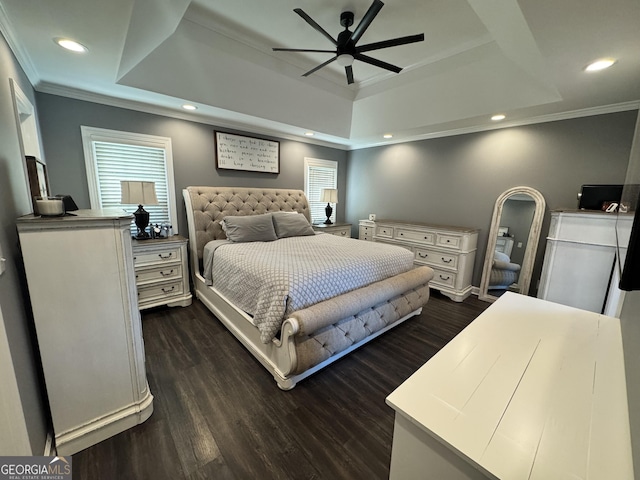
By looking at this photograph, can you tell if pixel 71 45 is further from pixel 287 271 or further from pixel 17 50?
pixel 287 271

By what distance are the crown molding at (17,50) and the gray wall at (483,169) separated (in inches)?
171

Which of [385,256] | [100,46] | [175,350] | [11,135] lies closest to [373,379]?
[385,256]

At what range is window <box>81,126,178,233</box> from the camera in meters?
2.70

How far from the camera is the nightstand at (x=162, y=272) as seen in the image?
2.77 m

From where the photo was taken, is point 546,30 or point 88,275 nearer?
point 88,275

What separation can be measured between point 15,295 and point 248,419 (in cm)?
139

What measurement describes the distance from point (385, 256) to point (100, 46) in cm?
284

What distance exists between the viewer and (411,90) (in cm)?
320

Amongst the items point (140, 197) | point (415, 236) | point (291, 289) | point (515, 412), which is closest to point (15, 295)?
point (291, 289)

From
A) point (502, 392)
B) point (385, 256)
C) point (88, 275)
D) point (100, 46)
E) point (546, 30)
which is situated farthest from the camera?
point (385, 256)

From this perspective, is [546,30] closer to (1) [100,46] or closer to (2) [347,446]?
(2) [347,446]

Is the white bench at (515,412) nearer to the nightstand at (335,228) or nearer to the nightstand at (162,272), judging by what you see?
the nightstand at (162,272)

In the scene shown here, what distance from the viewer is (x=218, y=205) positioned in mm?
3424

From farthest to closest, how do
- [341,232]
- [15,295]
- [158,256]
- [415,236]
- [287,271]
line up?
[341,232] → [415,236] → [158,256] → [287,271] → [15,295]
